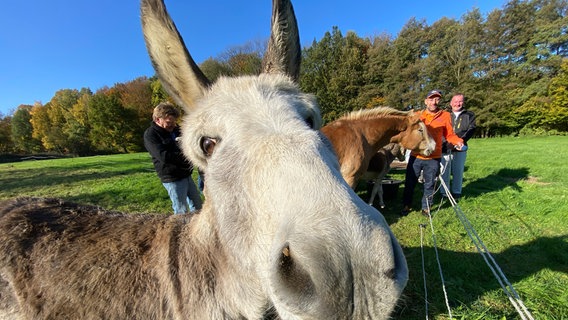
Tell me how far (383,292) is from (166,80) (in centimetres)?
197

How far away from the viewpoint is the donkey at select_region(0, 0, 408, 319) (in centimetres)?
97

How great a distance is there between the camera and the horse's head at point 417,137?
7.25 m

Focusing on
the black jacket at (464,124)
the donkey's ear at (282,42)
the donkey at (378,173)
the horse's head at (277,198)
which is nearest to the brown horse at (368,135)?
the donkey at (378,173)

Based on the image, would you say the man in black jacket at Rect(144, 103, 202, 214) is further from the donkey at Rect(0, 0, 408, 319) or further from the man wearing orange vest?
the man wearing orange vest

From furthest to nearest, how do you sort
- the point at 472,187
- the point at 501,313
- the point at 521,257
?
1. the point at 472,187
2. the point at 521,257
3. the point at 501,313

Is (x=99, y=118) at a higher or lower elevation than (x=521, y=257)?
higher

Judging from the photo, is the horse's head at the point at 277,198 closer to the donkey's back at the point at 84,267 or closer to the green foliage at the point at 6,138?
the donkey's back at the point at 84,267

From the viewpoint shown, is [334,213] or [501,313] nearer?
[334,213]

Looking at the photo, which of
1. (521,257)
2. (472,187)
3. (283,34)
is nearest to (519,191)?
(472,187)

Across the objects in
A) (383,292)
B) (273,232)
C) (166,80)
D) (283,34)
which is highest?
(283,34)

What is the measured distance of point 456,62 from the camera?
144 ft

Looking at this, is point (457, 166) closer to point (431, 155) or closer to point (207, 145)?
point (431, 155)

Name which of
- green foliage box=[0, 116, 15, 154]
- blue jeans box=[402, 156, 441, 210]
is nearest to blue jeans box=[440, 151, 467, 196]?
blue jeans box=[402, 156, 441, 210]

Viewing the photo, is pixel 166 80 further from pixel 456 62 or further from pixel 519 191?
pixel 456 62
